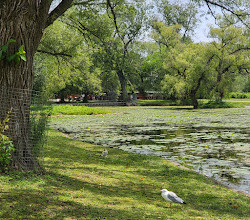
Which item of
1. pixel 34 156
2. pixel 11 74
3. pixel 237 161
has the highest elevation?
pixel 11 74

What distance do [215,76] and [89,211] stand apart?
118 feet

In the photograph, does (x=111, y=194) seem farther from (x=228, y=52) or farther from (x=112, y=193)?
(x=228, y=52)

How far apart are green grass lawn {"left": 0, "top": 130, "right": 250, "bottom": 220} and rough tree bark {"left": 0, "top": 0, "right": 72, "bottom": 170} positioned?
1.73ft

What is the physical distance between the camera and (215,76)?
37969 mm

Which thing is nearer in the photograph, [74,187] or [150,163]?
[74,187]

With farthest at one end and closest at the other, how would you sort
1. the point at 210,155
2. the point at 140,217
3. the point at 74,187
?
the point at 210,155 < the point at 74,187 < the point at 140,217

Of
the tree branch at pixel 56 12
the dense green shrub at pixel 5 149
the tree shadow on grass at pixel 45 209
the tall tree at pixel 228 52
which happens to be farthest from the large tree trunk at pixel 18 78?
the tall tree at pixel 228 52

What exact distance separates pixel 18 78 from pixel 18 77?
2 centimetres

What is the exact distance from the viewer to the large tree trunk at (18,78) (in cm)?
551

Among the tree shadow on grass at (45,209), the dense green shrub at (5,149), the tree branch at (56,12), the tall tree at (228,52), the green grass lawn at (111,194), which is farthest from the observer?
the tall tree at (228,52)

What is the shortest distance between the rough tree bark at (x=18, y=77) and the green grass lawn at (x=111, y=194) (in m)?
0.53

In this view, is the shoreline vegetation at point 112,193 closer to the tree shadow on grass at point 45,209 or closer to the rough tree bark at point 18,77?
the tree shadow on grass at point 45,209

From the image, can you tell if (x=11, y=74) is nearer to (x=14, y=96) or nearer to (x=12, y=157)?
(x=14, y=96)

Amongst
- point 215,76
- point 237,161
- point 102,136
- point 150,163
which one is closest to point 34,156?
point 150,163
